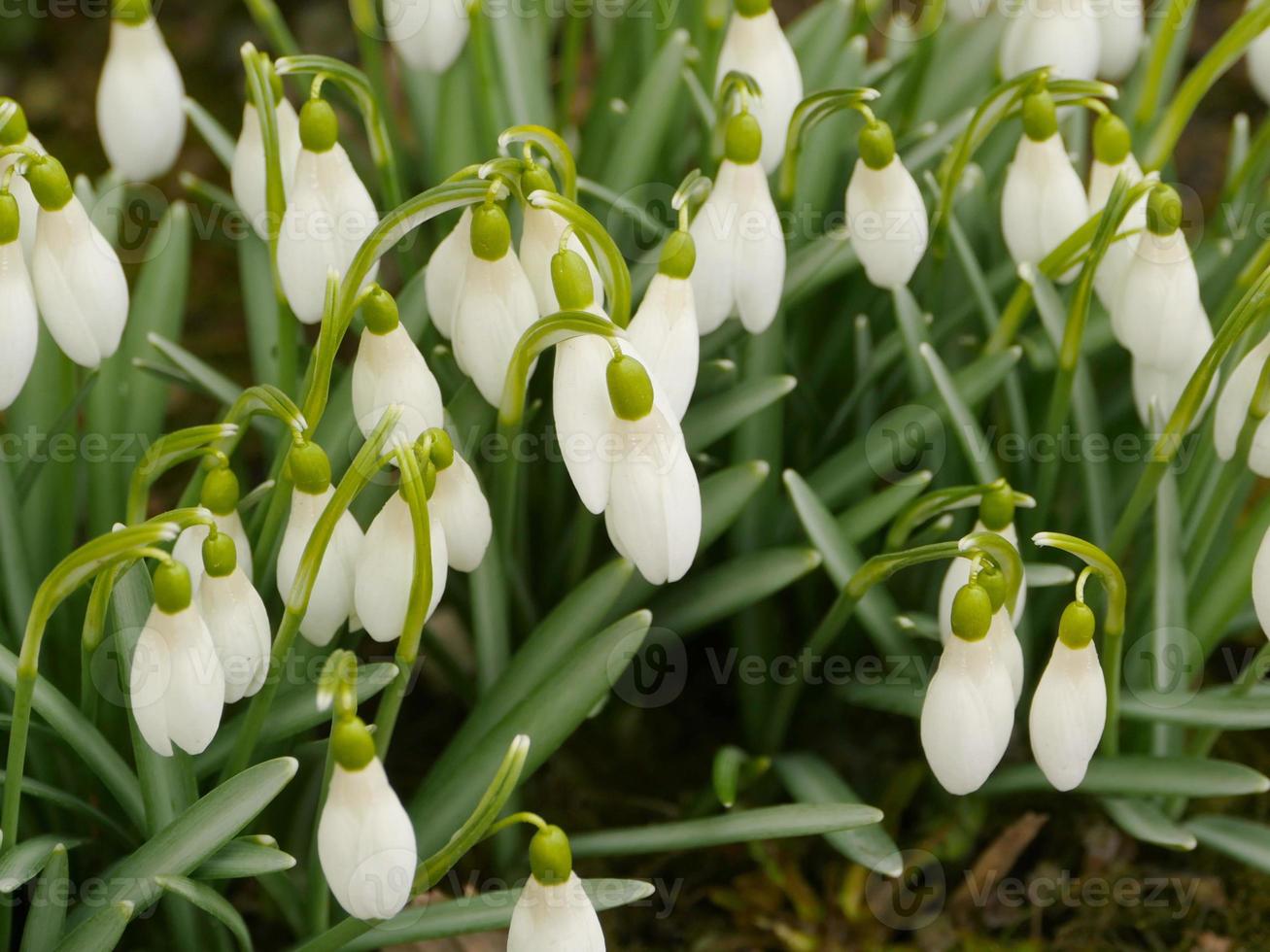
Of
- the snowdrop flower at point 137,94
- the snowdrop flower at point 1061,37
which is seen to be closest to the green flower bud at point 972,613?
the snowdrop flower at point 1061,37

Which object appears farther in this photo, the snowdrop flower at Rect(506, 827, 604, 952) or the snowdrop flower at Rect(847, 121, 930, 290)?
the snowdrop flower at Rect(847, 121, 930, 290)

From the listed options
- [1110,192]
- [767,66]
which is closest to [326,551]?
[767,66]

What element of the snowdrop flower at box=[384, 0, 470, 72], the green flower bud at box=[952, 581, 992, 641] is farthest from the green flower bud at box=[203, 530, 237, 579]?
the snowdrop flower at box=[384, 0, 470, 72]

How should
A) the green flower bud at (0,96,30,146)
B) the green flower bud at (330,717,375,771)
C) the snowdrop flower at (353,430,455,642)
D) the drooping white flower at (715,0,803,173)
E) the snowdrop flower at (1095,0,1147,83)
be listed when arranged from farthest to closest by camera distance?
the snowdrop flower at (1095,0,1147,83) → the drooping white flower at (715,0,803,173) → the green flower bud at (0,96,30,146) → the snowdrop flower at (353,430,455,642) → the green flower bud at (330,717,375,771)

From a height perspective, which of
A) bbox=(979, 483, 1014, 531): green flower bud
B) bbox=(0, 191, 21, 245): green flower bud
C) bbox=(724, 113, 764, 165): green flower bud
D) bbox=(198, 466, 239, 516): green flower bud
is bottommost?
bbox=(979, 483, 1014, 531): green flower bud

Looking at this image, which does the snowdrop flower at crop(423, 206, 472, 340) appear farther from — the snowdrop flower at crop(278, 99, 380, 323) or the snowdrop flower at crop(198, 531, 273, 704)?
the snowdrop flower at crop(198, 531, 273, 704)

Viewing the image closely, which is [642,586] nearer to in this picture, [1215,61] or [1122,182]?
[1122,182]

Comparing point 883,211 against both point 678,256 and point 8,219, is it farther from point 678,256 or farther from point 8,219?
point 8,219

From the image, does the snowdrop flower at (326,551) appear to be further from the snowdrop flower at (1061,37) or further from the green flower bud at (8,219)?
the snowdrop flower at (1061,37)
